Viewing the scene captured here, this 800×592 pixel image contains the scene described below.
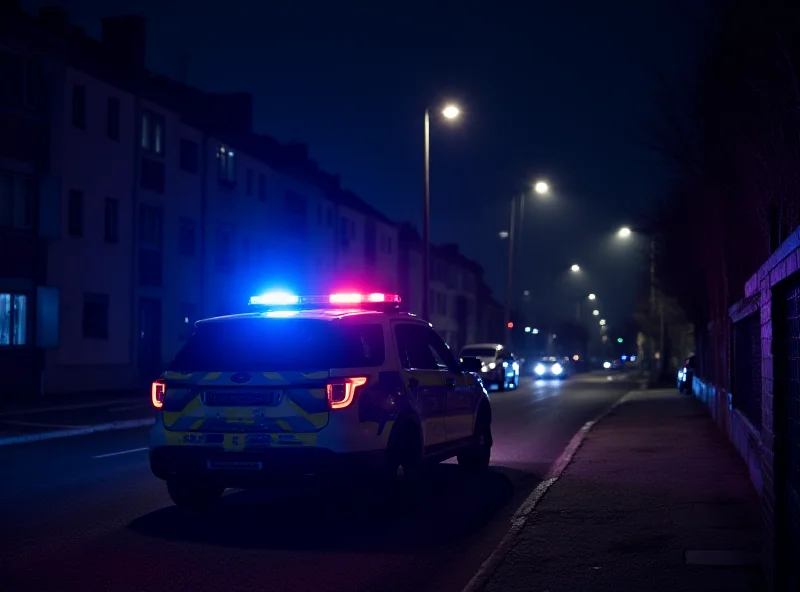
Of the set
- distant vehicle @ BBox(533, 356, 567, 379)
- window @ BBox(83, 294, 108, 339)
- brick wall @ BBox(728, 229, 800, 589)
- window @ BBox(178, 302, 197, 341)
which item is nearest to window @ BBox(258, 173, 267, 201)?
window @ BBox(178, 302, 197, 341)

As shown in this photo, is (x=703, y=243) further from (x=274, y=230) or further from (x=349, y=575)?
(x=274, y=230)

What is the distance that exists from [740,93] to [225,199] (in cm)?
2922

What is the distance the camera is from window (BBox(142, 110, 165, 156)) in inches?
1460

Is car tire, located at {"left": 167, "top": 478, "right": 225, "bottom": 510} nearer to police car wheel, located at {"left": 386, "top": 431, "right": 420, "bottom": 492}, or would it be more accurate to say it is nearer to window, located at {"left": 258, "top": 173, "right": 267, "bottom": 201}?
police car wheel, located at {"left": 386, "top": 431, "right": 420, "bottom": 492}

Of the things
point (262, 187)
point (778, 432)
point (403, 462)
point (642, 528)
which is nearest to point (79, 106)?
point (262, 187)

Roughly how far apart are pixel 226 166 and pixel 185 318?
701cm

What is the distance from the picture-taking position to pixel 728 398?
18.3 m

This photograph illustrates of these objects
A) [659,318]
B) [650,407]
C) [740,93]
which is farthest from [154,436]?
[659,318]

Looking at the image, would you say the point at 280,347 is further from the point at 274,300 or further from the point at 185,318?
the point at 185,318

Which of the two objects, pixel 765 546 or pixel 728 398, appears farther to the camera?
pixel 728 398

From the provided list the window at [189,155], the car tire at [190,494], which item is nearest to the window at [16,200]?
the window at [189,155]

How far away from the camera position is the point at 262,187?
1897 inches

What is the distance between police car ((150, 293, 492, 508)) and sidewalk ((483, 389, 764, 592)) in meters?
1.58

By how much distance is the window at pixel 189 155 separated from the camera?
131 feet
